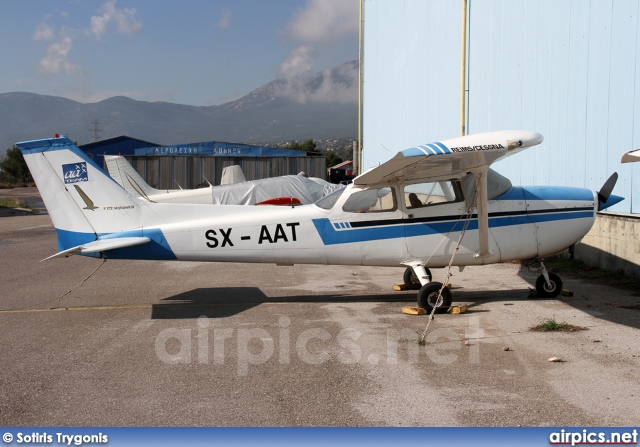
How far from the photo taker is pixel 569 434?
4.22 meters

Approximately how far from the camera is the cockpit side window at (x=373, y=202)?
28.6 feet

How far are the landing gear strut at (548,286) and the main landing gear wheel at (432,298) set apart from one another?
1610mm

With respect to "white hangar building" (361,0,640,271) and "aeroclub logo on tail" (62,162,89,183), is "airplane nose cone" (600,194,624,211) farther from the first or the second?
"aeroclub logo on tail" (62,162,89,183)

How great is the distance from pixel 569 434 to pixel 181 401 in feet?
9.29

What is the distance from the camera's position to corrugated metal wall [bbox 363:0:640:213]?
34.5 ft

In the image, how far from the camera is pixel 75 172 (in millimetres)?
8602

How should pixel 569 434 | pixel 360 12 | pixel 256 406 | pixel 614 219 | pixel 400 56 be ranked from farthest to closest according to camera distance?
pixel 360 12 < pixel 400 56 < pixel 614 219 < pixel 256 406 < pixel 569 434

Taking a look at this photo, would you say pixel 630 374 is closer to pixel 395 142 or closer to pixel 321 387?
pixel 321 387

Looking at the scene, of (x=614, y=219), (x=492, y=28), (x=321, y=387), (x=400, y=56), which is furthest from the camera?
(x=400, y=56)

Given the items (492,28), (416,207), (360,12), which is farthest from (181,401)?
(360,12)

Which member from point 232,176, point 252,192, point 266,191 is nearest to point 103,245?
point 252,192

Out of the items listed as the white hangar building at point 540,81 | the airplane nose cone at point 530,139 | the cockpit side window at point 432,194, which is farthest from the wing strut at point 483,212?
the white hangar building at point 540,81

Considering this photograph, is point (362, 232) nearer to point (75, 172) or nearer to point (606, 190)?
point (606, 190)

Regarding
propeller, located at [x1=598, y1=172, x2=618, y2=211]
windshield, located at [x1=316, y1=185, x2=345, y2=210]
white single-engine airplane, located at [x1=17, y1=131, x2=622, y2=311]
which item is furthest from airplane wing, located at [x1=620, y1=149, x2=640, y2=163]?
windshield, located at [x1=316, y1=185, x2=345, y2=210]
